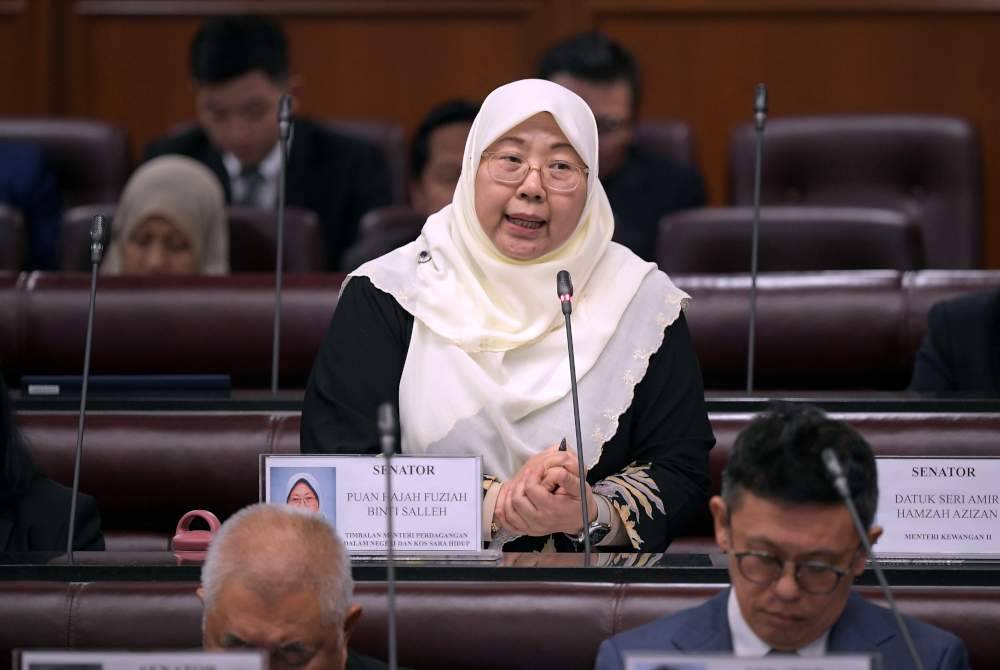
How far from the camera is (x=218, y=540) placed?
165 centimetres

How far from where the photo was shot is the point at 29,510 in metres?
2.28

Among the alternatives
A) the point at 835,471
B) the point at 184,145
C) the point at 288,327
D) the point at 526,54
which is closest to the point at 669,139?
the point at 526,54

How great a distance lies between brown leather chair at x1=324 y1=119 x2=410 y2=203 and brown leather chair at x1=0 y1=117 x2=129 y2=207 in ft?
1.92

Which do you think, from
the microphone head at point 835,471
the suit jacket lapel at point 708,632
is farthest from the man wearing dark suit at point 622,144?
the microphone head at point 835,471

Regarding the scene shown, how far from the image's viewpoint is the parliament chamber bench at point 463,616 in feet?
6.17

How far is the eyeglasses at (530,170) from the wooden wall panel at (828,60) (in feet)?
8.68

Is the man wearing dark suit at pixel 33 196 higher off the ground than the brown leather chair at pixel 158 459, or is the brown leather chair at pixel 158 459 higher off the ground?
the man wearing dark suit at pixel 33 196

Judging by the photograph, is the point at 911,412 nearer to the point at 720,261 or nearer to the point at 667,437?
the point at 667,437

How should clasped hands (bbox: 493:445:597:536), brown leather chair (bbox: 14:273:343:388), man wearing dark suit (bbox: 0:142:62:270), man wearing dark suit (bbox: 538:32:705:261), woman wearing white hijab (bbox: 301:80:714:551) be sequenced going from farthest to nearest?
man wearing dark suit (bbox: 0:142:62:270), man wearing dark suit (bbox: 538:32:705:261), brown leather chair (bbox: 14:273:343:388), woman wearing white hijab (bbox: 301:80:714:551), clasped hands (bbox: 493:445:597:536)

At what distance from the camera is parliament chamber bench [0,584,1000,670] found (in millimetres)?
1882

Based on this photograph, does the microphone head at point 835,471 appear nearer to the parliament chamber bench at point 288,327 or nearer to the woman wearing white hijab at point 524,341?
the woman wearing white hijab at point 524,341

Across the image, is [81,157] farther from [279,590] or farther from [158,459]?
[279,590]

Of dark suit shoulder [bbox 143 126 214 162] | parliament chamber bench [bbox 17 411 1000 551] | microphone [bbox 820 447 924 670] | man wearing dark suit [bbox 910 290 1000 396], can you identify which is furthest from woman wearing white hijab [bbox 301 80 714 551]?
dark suit shoulder [bbox 143 126 214 162]

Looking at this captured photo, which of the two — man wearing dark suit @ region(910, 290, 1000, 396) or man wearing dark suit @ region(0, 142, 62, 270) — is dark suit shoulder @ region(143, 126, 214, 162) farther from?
man wearing dark suit @ region(910, 290, 1000, 396)
